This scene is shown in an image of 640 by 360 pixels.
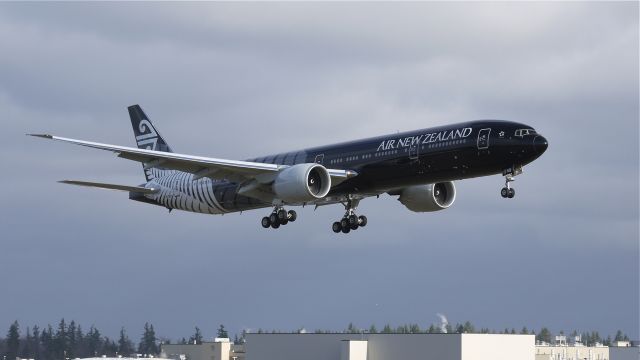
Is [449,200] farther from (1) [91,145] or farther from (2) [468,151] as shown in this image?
(1) [91,145]

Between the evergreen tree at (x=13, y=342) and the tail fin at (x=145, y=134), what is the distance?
48.6 meters

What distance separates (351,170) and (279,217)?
22.4 ft

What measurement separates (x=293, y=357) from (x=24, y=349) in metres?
36.4

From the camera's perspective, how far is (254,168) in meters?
71.1

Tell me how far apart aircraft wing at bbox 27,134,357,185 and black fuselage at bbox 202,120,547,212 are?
50.0 inches

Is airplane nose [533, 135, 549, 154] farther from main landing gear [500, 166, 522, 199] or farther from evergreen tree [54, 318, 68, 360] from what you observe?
evergreen tree [54, 318, 68, 360]

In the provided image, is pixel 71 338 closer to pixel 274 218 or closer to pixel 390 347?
pixel 390 347

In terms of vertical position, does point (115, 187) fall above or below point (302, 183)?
above

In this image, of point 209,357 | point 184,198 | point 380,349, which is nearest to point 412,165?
point 184,198

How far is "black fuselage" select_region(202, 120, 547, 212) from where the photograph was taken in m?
64.1

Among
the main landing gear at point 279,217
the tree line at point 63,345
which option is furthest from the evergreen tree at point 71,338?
the main landing gear at point 279,217

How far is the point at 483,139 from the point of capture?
211 ft

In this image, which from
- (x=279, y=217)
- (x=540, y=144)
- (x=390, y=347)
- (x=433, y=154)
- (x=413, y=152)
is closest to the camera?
(x=540, y=144)

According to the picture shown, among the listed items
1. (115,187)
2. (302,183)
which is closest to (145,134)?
(115,187)
